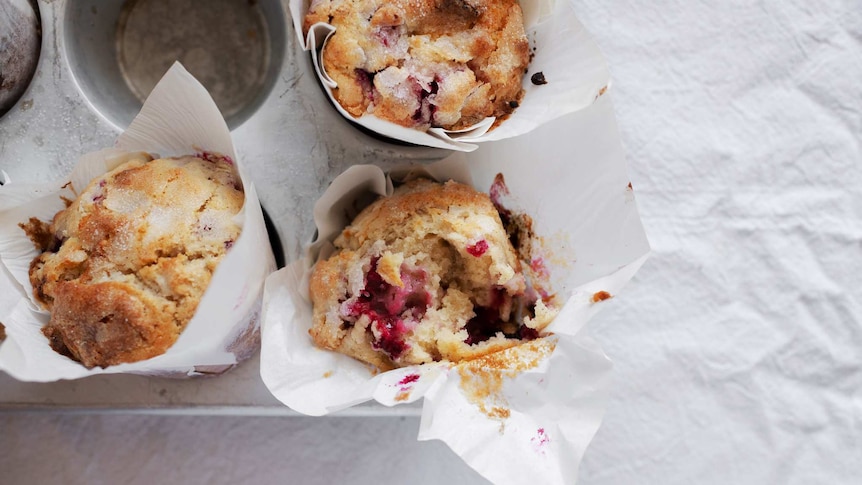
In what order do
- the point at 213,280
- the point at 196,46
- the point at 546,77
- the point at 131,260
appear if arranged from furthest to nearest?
the point at 196,46, the point at 546,77, the point at 131,260, the point at 213,280

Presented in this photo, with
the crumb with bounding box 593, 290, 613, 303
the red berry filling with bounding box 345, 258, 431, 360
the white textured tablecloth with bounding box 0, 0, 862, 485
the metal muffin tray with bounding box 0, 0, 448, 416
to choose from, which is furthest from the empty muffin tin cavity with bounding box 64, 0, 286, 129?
the crumb with bounding box 593, 290, 613, 303

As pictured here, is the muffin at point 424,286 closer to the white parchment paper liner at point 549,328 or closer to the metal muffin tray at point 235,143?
the white parchment paper liner at point 549,328

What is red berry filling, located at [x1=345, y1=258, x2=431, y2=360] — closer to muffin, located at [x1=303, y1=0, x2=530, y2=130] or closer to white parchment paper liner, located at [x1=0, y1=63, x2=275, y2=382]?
white parchment paper liner, located at [x1=0, y1=63, x2=275, y2=382]

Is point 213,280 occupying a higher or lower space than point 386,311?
higher

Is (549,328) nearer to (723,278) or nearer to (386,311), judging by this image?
(386,311)

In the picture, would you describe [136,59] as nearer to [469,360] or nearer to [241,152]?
[241,152]

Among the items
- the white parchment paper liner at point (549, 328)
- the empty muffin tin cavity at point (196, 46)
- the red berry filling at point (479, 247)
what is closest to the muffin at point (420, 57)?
the white parchment paper liner at point (549, 328)

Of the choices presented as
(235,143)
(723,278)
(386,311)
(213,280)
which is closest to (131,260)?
(213,280)
